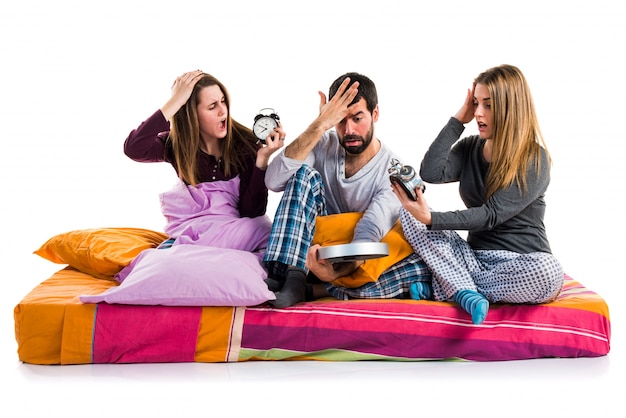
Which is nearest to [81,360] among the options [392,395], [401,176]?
[392,395]

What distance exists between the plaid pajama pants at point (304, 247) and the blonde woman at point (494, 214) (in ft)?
0.23

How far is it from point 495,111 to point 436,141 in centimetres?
30

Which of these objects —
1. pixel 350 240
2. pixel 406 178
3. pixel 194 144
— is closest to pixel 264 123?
pixel 194 144

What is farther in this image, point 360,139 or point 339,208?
point 339,208

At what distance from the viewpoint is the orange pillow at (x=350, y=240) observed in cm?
359

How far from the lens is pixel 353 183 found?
3908 mm

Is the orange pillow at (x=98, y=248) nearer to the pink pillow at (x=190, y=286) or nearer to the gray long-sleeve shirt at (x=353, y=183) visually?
the pink pillow at (x=190, y=286)

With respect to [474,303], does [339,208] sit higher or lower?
higher

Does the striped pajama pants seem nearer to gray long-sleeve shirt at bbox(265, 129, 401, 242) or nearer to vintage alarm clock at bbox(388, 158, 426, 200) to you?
gray long-sleeve shirt at bbox(265, 129, 401, 242)

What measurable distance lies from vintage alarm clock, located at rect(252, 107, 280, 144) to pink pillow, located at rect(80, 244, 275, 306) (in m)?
0.66

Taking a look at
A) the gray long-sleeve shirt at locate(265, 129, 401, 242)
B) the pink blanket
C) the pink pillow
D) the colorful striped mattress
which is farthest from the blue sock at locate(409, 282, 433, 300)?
the pink blanket

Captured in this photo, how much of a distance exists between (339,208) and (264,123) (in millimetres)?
538

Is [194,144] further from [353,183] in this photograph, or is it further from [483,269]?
[483,269]

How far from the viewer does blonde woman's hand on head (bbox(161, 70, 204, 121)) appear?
3.96 m
